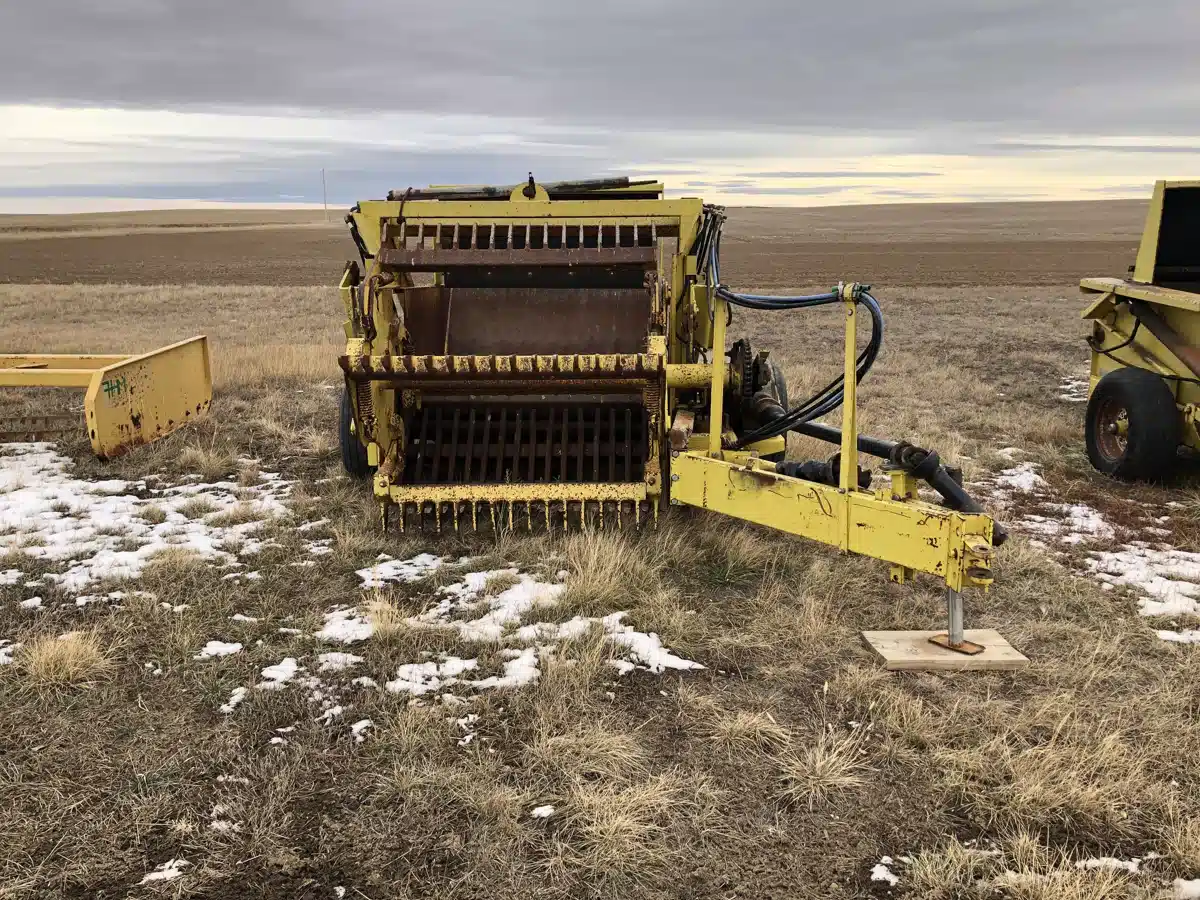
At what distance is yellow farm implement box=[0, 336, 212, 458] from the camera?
6.48 m

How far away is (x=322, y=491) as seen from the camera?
6129 millimetres

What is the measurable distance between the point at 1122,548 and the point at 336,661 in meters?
4.21

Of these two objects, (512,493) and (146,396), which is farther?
(146,396)

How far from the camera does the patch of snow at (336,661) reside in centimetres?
367

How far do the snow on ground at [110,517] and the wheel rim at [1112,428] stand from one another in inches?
222

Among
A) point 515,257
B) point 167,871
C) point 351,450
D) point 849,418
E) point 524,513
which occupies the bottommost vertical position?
point 167,871

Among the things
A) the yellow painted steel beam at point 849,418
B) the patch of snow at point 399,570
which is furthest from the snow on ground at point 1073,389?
the patch of snow at point 399,570

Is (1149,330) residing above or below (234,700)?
above

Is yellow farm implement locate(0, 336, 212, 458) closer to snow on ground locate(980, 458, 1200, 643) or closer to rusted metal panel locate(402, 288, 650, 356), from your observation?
rusted metal panel locate(402, 288, 650, 356)

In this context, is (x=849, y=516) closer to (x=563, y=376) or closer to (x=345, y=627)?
(x=563, y=376)

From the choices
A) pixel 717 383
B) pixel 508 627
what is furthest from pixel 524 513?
pixel 717 383

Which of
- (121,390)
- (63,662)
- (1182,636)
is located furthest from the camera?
(121,390)

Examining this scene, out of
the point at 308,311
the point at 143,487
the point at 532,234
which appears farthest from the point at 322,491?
the point at 308,311

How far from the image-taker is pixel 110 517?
5.54 metres
